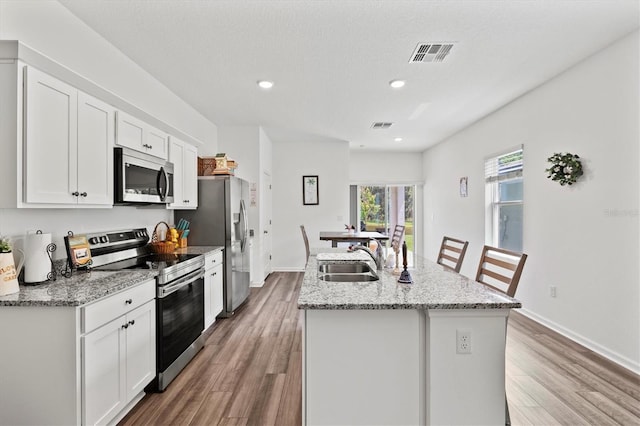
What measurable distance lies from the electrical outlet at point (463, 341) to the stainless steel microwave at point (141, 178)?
92.5 inches

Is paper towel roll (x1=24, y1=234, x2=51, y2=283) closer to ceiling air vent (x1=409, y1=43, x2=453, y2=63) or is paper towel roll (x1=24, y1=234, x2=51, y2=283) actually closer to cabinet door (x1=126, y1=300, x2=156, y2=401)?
cabinet door (x1=126, y1=300, x2=156, y2=401)

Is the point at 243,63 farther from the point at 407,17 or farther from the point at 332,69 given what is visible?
the point at 407,17

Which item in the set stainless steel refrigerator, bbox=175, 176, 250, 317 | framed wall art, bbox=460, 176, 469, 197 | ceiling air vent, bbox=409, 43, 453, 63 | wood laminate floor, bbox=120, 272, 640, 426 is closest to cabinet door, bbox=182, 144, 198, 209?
stainless steel refrigerator, bbox=175, 176, 250, 317

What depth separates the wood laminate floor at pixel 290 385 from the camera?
2.05 metres

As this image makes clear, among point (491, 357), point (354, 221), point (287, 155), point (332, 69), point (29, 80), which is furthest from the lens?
point (354, 221)

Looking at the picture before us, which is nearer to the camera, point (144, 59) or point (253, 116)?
point (144, 59)

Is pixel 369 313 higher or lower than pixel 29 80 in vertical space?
lower

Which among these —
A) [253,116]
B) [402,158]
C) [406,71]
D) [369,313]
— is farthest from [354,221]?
[369,313]

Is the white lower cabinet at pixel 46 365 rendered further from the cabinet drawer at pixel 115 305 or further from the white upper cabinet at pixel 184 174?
the white upper cabinet at pixel 184 174

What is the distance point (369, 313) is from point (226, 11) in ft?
7.32

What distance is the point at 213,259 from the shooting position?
3.47m

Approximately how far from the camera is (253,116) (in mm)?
4898

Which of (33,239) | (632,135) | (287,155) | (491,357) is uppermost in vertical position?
(287,155)

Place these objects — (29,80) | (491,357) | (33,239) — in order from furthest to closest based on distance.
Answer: (33,239)
(29,80)
(491,357)
